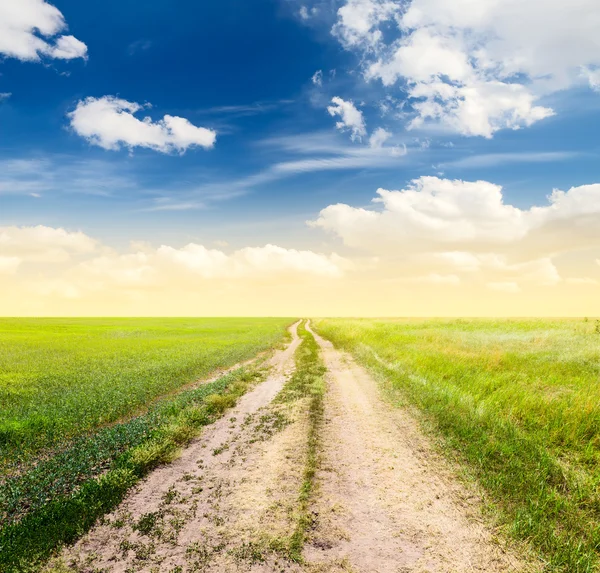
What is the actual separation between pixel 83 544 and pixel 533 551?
7.69 m

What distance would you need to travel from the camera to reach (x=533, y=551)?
609cm

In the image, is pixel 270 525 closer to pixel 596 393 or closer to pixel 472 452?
pixel 472 452

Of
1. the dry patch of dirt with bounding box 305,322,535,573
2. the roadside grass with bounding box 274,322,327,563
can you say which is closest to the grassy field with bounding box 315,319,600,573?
the dry patch of dirt with bounding box 305,322,535,573

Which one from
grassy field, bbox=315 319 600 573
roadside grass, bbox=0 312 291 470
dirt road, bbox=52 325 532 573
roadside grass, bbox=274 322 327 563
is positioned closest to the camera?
dirt road, bbox=52 325 532 573

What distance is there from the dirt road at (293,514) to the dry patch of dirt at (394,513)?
0.02 meters

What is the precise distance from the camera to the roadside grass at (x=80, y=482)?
6.30 m

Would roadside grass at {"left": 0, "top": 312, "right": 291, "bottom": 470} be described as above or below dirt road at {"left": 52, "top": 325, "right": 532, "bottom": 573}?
below

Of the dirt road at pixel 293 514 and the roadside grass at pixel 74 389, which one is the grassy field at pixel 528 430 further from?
the roadside grass at pixel 74 389

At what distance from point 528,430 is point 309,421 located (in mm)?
7170

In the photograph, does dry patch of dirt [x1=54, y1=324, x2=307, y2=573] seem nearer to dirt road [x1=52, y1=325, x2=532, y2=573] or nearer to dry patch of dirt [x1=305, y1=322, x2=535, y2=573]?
dirt road [x1=52, y1=325, x2=532, y2=573]

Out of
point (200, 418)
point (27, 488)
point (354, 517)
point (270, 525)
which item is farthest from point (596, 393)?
point (27, 488)

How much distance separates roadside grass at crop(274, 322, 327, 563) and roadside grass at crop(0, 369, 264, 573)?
3.72 meters

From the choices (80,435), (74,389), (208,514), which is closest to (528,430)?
(208,514)

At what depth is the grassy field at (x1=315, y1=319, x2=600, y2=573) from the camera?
22.3 ft
